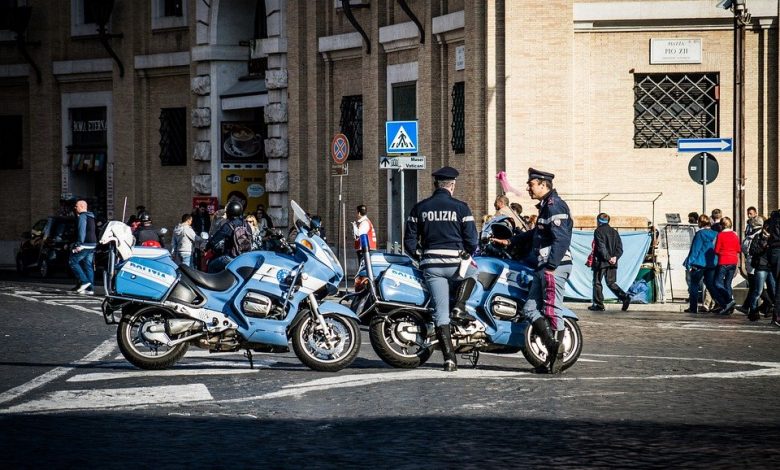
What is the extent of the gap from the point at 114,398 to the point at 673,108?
1903 cm

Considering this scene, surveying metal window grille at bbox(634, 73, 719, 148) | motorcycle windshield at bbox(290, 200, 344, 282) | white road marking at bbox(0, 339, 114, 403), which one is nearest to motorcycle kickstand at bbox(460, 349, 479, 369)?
motorcycle windshield at bbox(290, 200, 344, 282)

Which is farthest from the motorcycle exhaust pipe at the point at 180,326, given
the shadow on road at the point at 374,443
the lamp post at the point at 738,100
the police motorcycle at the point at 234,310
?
the lamp post at the point at 738,100

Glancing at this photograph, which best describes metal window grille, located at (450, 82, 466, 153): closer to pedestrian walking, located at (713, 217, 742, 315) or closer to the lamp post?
the lamp post

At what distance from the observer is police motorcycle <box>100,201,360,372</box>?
12.7m

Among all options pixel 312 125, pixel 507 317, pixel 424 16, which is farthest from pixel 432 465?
pixel 312 125

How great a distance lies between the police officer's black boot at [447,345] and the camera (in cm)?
1273

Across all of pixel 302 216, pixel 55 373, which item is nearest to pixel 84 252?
pixel 55 373

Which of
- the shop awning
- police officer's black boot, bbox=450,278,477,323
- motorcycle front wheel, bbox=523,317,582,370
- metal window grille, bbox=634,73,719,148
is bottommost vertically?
motorcycle front wheel, bbox=523,317,582,370

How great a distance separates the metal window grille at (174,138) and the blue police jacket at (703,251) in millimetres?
19346

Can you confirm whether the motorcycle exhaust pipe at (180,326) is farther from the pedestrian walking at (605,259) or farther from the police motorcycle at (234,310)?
the pedestrian walking at (605,259)

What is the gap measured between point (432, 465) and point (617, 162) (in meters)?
20.8

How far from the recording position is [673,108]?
92.4 ft

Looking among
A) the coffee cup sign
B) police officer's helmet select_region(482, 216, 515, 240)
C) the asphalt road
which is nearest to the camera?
the asphalt road

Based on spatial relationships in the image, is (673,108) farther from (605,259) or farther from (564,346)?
(564,346)
